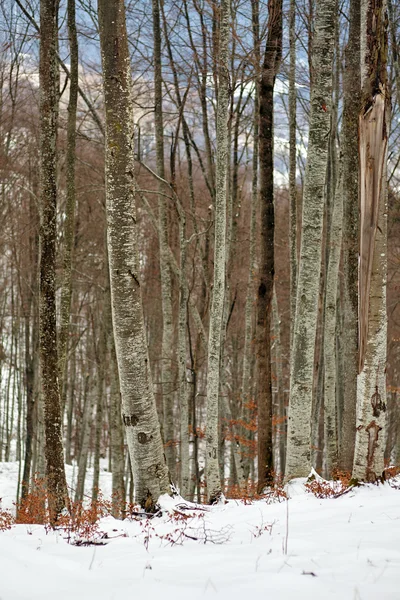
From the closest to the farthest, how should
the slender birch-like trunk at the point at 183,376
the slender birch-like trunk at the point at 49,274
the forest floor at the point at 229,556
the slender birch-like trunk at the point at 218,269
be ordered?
the forest floor at the point at 229,556
the slender birch-like trunk at the point at 49,274
the slender birch-like trunk at the point at 218,269
the slender birch-like trunk at the point at 183,376

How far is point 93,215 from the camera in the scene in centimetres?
1332

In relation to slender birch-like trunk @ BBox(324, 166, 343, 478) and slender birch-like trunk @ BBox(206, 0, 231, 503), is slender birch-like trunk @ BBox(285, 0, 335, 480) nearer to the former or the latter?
slender birch-like trunk @ BBox(206, 0, 231, 503)

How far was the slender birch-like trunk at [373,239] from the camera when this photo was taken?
420 cm

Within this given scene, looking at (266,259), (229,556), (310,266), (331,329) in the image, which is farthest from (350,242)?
(229,556)

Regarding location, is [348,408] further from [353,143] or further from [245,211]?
[245,211]

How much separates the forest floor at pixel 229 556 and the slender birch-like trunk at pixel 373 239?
1.77 ft

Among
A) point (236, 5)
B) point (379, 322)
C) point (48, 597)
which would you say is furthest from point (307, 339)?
point (236, 5)

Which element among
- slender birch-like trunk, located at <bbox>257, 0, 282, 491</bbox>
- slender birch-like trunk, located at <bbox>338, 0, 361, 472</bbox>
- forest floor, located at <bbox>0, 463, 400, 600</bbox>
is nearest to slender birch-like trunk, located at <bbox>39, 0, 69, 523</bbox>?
forest floor, located at <bbox>0, 463, 400, 600</bbox>

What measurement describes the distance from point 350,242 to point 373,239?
248 centimetres

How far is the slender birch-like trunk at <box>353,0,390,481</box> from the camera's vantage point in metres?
4.20

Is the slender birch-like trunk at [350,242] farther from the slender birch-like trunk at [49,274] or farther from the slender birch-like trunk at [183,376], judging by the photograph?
the slender birch-like trunk at [49,274]

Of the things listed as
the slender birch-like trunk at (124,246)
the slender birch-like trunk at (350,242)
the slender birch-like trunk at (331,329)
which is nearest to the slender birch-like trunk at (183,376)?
the slender birch-like trunk at (331,329)

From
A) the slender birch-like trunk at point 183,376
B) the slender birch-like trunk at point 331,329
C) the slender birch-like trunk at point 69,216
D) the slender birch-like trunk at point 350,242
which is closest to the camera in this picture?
the slender birch-like trunk at point 350,242

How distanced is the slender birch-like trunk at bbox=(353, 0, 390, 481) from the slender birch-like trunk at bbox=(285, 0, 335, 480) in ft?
2.95
